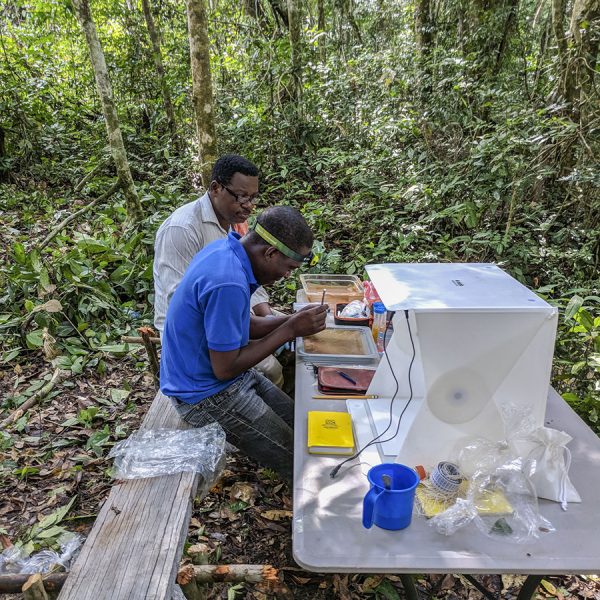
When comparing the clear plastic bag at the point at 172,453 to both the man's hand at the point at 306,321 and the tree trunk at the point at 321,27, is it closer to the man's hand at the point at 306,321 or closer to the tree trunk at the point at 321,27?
the man's hand at the point at 306,321

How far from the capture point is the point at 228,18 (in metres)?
8.05

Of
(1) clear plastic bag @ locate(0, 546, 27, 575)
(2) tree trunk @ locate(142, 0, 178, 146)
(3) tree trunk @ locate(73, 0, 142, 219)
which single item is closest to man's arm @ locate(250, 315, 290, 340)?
(1) clear plastic bag @ locate(0, 546, 27, 575)

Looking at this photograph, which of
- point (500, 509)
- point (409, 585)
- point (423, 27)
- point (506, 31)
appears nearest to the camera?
point (500, 509)

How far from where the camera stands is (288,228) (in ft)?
6.18

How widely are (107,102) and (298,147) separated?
2.66 m

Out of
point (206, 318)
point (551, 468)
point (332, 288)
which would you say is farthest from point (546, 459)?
point (332, 288)

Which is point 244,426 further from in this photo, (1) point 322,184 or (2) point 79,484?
(1) point 322,184

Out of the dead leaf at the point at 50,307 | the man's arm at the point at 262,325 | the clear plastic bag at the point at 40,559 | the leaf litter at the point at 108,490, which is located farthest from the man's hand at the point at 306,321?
the dead leaf at the point at 50,307

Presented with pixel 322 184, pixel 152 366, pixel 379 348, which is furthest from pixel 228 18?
pixel 379 348

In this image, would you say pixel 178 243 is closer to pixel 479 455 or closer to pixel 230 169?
pixel 230 169

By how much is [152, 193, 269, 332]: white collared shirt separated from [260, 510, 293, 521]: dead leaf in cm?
120

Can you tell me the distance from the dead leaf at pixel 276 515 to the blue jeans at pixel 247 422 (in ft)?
1.55

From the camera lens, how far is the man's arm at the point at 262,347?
1904 mm

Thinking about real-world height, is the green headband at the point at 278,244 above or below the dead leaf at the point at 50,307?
above
